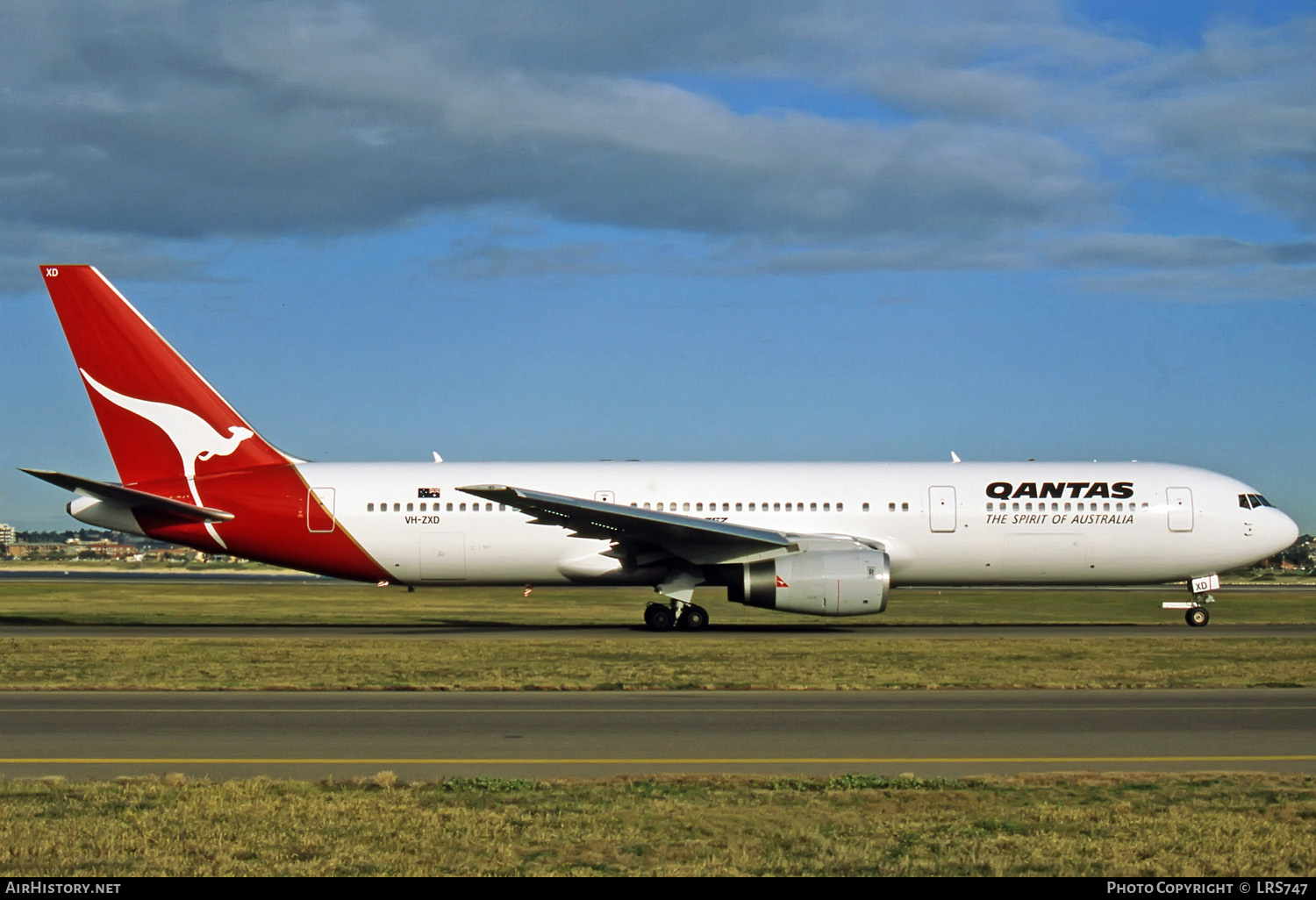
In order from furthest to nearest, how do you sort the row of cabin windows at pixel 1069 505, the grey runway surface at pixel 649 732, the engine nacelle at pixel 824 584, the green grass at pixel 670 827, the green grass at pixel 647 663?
the row of cabin windows at pixel 1069 505 → the engine nacelle at pixel 824 584 → the green grass at pixel 647 663 → the grey runway surface at pixel 649 732 → the green grass at pixel 670 827

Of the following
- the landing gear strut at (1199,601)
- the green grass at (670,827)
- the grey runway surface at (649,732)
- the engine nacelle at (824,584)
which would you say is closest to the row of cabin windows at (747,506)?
the engine nacelle at (824,584)

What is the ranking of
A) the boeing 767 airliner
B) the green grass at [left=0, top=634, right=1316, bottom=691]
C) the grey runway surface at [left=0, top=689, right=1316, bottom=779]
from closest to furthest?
the grey runway surface at [left=0, top=689, right=1316, bottom=779] → the green grass at [left=0, top=634, right=1316, bottom=691] → the boeing 767 airliner

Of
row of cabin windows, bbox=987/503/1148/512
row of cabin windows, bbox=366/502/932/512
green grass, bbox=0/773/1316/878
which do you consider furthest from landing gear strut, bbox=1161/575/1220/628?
green grass, bbox=0/773/1316/878

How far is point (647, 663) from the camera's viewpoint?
1938 centimetres

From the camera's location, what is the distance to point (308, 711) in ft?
46.1

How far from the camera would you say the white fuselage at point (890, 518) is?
28.1m

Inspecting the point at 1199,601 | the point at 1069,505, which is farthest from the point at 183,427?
the point at 1199,601

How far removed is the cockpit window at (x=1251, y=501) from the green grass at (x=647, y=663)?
581 cm

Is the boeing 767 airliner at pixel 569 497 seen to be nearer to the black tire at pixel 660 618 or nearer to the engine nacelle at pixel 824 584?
the black tire at pixel 660 618

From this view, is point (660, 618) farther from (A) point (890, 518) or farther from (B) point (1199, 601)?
(B) point (1199, 601)

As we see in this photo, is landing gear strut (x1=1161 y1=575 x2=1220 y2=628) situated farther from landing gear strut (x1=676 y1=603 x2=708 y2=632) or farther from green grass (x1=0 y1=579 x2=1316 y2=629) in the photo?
landing gear strut (x1=676 y1=603 x2=708 y2=632)

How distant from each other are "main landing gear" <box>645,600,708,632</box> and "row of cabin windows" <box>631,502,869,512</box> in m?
2.17

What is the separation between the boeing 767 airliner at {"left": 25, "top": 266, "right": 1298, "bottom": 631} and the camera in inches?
1105
